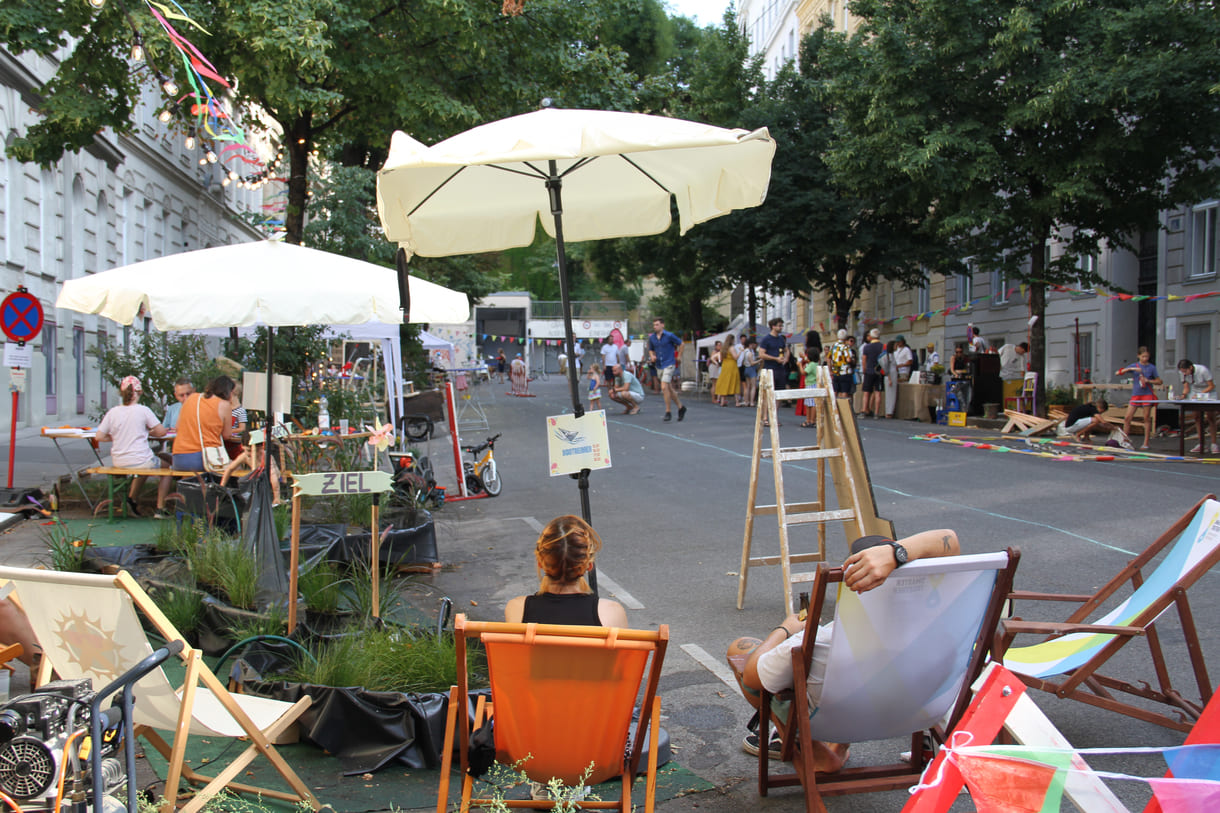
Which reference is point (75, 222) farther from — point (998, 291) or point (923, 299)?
point (923, 299)

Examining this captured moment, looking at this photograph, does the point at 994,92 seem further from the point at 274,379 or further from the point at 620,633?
the point at 620,633

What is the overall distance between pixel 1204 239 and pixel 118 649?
2389 centimetres

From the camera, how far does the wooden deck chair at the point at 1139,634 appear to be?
358cm

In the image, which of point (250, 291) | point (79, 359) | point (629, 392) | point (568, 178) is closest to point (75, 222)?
point (79, 359)

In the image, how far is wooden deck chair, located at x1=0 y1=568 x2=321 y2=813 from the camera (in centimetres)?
294

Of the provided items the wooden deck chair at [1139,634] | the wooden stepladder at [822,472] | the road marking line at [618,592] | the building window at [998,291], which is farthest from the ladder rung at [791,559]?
the building window at [998,291]

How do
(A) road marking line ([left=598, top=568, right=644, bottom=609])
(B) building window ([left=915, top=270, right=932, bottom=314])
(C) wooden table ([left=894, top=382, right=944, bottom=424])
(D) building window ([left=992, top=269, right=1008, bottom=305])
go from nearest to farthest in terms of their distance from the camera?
(A) road marking line ([left=598, top=568, right=644, bottom=609]) < (C) wooden table ([left=894, top=382, right=944, bottom=424]) < (D) building window ([left=992, top=269, right=1008, bottom=305]) < (B) building window ([left=915, top=270, right=932, bottom=314])

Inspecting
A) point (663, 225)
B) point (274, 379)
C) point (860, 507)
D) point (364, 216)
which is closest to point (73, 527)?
point (274, 379)

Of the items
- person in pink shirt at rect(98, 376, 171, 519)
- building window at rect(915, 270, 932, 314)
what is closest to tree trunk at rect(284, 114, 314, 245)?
person in pink shirt at rect(98, 376, 171, 519)

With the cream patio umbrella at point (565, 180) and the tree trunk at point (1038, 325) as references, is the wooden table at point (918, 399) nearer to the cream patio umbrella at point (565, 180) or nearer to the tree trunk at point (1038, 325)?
the tree trunk at point (1038, 325)

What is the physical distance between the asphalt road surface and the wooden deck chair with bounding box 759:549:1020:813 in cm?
50

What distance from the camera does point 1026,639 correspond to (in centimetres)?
552

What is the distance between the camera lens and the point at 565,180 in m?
5.89

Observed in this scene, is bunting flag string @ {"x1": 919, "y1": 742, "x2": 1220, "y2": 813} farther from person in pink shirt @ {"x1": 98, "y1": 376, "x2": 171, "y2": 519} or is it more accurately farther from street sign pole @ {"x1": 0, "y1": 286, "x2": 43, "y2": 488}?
street sign pole @ {"x1": 0, "y1": 286, "x2": 43, "y2": 488}
